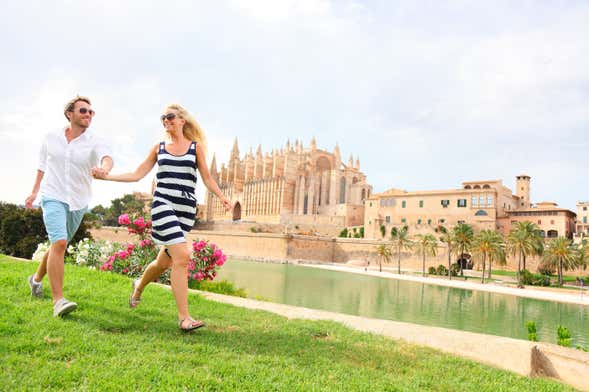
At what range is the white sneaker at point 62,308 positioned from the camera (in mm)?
3793

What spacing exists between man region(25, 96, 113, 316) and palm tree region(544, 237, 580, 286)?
1371 inches

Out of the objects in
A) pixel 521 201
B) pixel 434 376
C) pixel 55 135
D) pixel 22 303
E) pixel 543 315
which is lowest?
pixel 543 315

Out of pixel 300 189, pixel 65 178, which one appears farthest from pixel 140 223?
pixel 300 189

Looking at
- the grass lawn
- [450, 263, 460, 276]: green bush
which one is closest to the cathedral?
[450, 263, 460, 276]: green bush

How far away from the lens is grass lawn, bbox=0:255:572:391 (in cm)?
274

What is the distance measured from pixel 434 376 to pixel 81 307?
340cm

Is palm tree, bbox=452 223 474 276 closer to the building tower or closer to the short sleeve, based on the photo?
the building tower

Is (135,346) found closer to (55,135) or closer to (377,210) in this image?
(55,135)

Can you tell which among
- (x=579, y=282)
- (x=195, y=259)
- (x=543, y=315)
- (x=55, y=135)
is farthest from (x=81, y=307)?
(x=579, y=282)

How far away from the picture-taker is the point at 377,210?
54344 mm

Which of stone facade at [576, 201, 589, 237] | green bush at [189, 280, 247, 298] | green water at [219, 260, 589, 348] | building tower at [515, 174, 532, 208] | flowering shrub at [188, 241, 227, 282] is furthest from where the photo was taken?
building tower at [515, 174, 532, 208]

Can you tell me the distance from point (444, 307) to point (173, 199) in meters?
18.2

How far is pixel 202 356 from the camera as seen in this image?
321 centimetres

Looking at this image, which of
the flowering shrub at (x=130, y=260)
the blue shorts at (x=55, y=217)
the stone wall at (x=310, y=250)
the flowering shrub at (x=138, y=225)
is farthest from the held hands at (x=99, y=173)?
the stone wall at (x=310, y=250)
